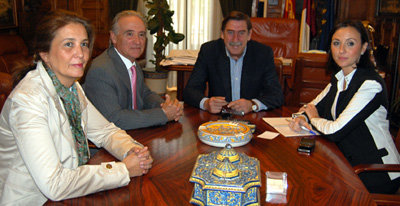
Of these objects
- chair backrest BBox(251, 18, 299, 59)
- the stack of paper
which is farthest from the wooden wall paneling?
the stack of paper

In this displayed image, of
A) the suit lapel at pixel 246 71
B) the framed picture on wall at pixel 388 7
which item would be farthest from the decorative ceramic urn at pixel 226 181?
the framed picture on wall at pixel 388 7

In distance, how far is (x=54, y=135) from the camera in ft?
4.77

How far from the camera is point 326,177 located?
144 cm

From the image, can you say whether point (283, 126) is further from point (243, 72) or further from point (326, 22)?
point (326, 22)

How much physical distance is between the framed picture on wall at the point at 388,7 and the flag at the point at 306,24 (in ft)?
3.35

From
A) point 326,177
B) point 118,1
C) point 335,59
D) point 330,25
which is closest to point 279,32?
point 330,25

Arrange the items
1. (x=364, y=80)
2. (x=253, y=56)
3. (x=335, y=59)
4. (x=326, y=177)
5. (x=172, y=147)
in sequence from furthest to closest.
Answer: (x=253, y=56), (x=335, y=59), (x=364, y=80), (x=172, y=147), (x=326, y=177)

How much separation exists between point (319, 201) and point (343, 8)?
5262 mm

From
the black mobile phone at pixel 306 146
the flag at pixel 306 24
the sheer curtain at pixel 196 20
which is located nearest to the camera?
the black mobile phone at pixel 306 146

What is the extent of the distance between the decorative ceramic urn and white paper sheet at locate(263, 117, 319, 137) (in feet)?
2.68

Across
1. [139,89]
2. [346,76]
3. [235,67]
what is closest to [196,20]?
[235,67]

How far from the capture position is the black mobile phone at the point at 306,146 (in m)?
1.70

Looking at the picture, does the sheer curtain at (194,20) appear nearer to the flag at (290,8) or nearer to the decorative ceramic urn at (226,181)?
the flag at (290,8)

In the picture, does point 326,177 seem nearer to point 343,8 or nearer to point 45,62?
point 45,62
